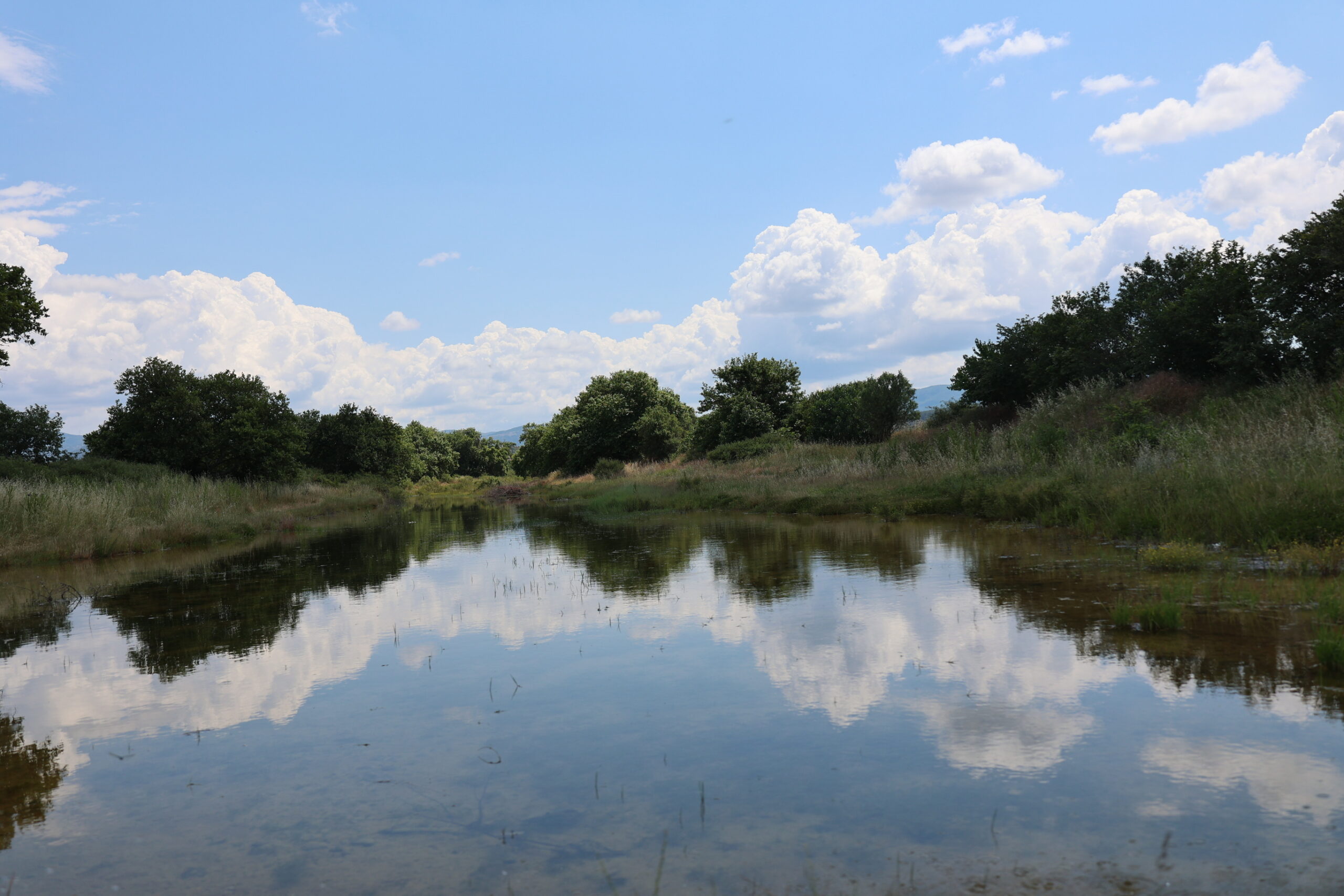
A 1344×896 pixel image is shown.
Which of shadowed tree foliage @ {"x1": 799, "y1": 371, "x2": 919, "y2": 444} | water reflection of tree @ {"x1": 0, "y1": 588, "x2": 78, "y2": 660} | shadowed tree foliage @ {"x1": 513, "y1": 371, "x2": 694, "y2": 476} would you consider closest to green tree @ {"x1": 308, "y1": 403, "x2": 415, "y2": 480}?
shadowed tree foliage @ {"x1": 513, "y1": 371, "x2": 694, "y2": 476}

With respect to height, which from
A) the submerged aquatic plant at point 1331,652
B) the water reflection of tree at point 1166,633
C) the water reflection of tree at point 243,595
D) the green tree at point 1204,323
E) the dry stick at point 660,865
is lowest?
the dry stick at point 660,865

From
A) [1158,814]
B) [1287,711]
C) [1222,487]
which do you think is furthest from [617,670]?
[1222,487]

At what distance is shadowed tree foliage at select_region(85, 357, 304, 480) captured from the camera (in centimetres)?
3978

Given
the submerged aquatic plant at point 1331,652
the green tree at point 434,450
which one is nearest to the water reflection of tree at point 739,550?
the submerged aquatic plant at point 1331,652

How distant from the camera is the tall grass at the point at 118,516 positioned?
1945cm

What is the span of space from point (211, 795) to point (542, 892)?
2884 millimetres

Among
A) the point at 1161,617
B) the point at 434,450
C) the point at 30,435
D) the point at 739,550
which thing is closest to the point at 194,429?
the point at 30,435

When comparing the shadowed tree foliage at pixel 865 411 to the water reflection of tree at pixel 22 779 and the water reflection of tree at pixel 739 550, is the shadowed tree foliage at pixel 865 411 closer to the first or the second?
the water reflection of tree at pixel 739 550

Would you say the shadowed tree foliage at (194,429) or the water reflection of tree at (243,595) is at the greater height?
the shadowed tree foliage at (194,429)

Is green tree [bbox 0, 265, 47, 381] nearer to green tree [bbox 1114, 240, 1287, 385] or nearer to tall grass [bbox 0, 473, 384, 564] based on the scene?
tall grass [bbox 0, 473, 384, 564]

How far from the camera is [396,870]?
427cm

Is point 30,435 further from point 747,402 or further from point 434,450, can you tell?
point 434,450

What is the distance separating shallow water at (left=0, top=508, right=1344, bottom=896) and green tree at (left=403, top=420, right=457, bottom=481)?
99.9 metres

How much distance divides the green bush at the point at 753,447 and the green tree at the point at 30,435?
36.1 metres
